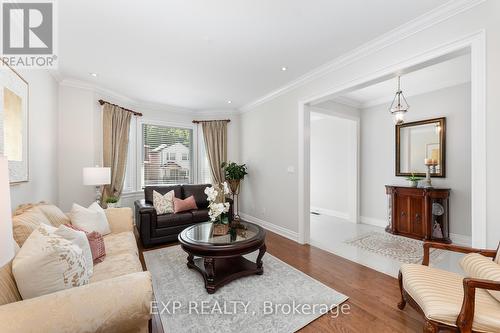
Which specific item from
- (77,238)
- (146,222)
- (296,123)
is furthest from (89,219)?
(296,123)

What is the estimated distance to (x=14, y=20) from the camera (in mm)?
2064

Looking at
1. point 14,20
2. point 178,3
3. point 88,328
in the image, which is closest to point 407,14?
point 178,3

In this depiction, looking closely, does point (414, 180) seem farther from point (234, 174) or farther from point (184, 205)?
point (184, 205)

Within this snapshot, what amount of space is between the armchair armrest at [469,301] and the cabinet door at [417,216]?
3031mm

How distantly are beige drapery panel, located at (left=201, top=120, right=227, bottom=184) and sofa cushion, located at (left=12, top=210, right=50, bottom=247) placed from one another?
3774mm

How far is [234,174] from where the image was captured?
16.5 ft

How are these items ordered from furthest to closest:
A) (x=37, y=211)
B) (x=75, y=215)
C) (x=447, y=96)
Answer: (x=447, y=96)
(x=75, y=215)
(x=37, y=211)

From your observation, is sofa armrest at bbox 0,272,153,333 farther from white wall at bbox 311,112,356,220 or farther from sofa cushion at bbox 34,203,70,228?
white wall at bbox 311,112,356,220

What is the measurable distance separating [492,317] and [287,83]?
3.58m

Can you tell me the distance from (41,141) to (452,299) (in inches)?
178

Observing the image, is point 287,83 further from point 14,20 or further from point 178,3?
point 14,20

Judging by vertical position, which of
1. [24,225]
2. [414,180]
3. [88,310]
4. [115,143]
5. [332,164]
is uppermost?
[115,143]

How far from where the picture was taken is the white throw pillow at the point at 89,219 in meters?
2.32

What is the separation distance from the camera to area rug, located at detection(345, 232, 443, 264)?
3.09m
